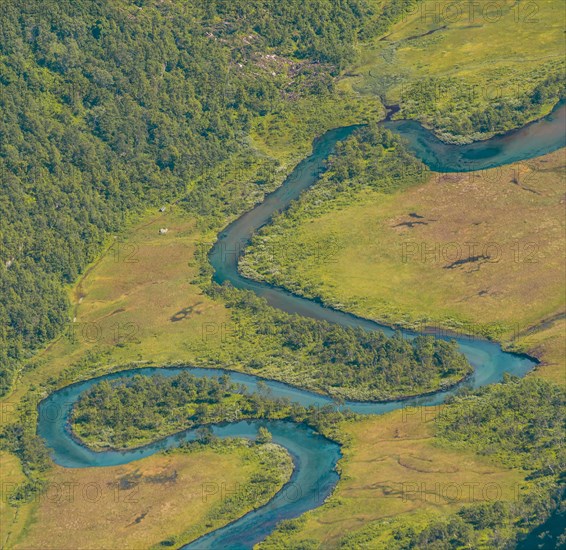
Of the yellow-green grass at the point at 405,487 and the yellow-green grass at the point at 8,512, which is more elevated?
the yellow-green grass at the point at 8,512

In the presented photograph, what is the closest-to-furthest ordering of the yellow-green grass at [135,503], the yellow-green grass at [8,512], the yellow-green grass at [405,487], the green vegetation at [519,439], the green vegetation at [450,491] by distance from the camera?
the green vegetation at [450,491]
the yellow-green grass at [405,487]
the yellow-green grass at [135,503]
the yellow-green grass at [8,512]
the green vegetation at [519,439]

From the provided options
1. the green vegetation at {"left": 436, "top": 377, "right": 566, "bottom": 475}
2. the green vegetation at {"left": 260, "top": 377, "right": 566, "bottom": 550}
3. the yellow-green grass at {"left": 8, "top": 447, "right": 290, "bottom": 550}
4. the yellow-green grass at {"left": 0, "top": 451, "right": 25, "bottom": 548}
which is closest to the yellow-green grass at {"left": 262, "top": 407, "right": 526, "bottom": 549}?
the green vegetation at {"left": 260, "top": 377, "right": 566, "bottom": 550}

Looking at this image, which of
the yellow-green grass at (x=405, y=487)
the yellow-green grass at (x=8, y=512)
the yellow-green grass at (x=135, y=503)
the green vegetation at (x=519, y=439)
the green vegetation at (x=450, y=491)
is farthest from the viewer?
the green vegetation at (x=519, y=439)

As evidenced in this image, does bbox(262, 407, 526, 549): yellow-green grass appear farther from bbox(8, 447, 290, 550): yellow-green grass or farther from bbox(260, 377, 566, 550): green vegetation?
bbox(8, 447, 290, 550): yellow-green grass

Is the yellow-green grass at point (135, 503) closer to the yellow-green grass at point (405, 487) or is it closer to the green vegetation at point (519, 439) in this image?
the yellow-green grass at point (405, 487)

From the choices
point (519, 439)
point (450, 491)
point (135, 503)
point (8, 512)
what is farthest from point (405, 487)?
point (8, 512)

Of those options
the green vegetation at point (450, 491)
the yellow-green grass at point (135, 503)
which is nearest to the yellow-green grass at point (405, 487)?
the green vegetation at point (450, 491)
